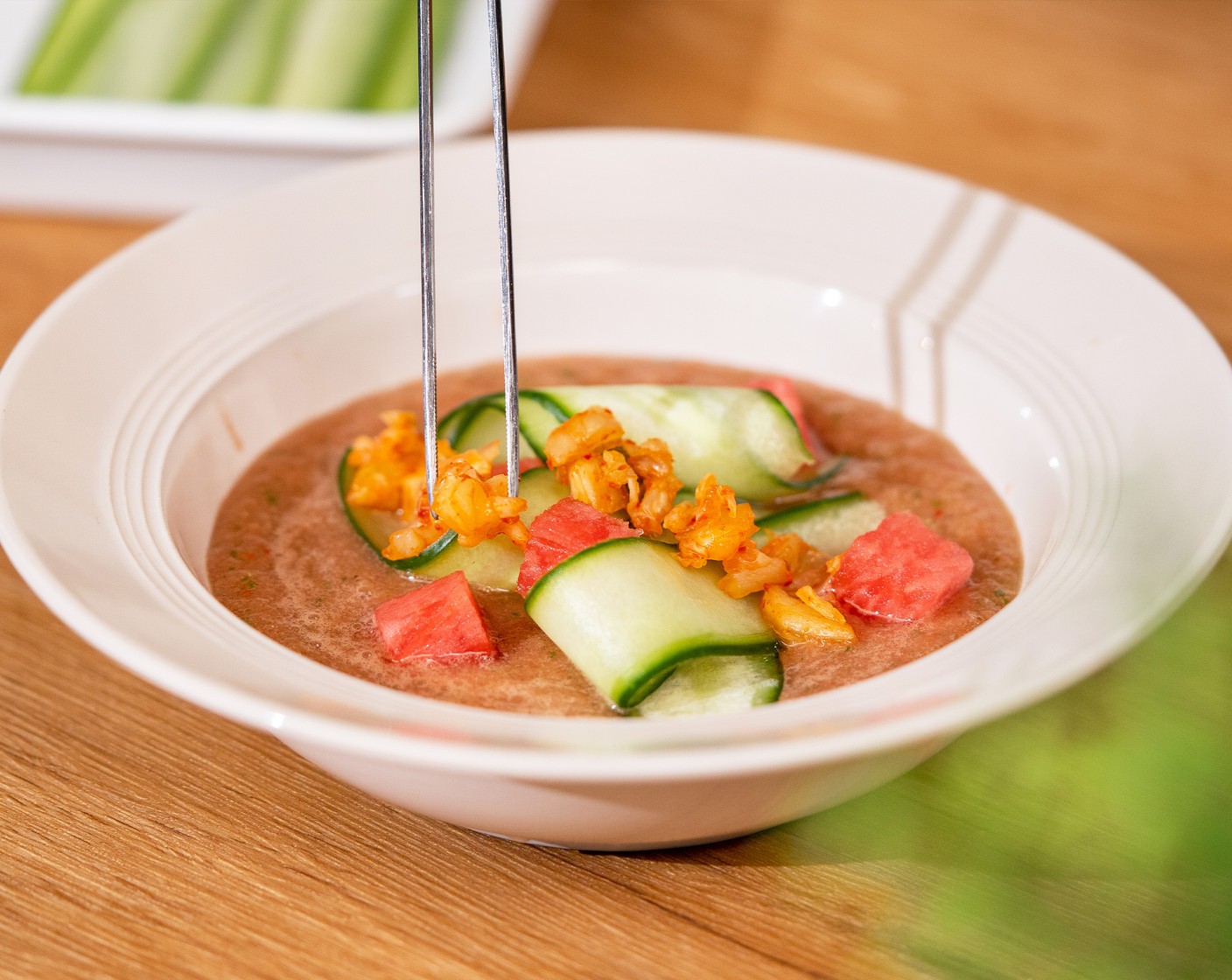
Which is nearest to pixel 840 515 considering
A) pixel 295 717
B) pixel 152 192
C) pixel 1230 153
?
pixel 295 717

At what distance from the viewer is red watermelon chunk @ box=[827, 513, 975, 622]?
159cm

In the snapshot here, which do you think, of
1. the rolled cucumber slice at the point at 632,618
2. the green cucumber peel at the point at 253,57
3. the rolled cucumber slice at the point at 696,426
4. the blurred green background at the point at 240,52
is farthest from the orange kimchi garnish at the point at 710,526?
the green cucumber peel at the point at 253,57

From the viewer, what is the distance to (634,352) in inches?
89.4

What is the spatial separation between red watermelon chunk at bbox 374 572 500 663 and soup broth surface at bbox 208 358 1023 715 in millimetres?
15

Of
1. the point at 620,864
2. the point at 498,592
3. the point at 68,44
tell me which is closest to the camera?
the point at 620,864

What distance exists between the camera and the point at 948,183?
221 cm

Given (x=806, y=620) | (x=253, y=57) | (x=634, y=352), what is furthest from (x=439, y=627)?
(x=253, y=57)

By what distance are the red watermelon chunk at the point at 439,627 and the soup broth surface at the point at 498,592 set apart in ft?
0.05

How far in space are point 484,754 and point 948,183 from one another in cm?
150

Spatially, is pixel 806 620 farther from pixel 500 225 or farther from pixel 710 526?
pixel 500 225

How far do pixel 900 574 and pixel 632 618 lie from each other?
384mm

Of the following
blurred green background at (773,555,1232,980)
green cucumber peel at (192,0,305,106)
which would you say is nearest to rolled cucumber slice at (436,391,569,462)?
blurred green background at (773,555,1232,980)

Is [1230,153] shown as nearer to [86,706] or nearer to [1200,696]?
[1200,696]

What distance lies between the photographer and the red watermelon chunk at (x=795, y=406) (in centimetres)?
200
